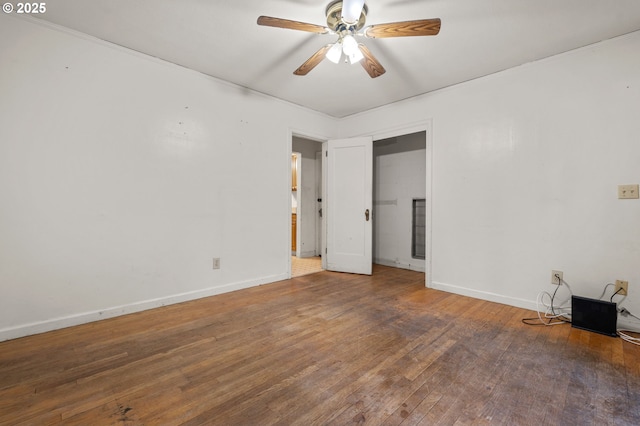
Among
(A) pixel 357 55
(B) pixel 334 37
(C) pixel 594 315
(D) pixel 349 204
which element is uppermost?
(B) pixel 334 37

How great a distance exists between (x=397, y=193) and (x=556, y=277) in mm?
2504

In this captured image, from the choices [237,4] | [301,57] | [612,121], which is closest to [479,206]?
[612,121]

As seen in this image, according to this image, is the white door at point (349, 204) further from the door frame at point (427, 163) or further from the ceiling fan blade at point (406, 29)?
the ceiling fan blade at point (406, 29)

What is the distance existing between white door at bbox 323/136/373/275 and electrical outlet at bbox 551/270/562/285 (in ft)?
7.00

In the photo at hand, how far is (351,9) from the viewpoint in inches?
67.4

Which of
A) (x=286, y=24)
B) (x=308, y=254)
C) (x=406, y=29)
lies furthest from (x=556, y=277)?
(x=308, y=254)

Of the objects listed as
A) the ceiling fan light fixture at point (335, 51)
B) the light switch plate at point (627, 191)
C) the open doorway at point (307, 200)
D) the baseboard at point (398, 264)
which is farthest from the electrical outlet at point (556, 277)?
the open doorway at point (307, 200)

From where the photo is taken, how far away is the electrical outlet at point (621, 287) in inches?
91.7

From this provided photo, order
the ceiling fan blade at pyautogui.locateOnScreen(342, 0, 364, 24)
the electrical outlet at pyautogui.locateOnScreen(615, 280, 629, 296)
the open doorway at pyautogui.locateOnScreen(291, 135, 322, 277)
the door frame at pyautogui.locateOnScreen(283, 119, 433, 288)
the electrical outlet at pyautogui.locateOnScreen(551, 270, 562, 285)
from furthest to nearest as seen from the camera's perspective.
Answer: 1. the open doorway at pyautogui.locateOnScreen(291, 135, 322, 277)
2. the door frame at pyautogui.locateOnScreen(283, 119, 433, 288)
3. the electrical outlet at pyautogui.locateOnScreen(551, 270, 562, 285)
4. the electrical outlet at pyautogui.locateOnScreen(615, 280, 629, 296)
5. the ceiling fan blade at pyautogui.locateOnScreen(342, 0, 364, 24)

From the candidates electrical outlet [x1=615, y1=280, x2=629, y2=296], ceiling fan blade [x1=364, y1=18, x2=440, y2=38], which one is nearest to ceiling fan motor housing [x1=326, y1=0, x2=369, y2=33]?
ceiling fan blade [x1=364, y1=18, x2=440, y2=38]

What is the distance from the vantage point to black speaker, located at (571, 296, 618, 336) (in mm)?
2219

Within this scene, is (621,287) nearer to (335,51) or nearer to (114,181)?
(335,51)

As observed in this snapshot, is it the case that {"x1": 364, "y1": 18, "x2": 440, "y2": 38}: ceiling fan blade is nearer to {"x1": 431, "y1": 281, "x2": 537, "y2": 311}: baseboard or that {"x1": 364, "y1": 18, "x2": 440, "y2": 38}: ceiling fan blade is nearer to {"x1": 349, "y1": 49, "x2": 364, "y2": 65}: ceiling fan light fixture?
{"x1": 349, "y1": 49, "x2": 364, "y2": 65}: ceiling fan light fixture

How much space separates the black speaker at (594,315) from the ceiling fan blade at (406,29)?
8.40ft
